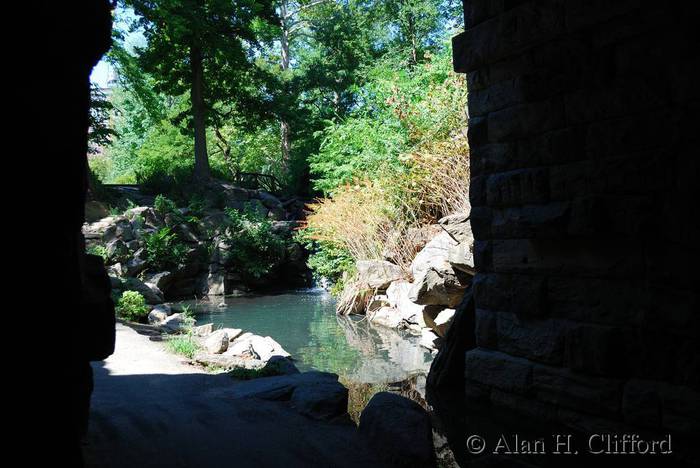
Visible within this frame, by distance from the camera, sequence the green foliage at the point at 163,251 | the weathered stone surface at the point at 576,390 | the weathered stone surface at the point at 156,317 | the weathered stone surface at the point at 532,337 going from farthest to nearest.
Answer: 1. the green foliage at the point at 163,251
2. the weathered stone surface at the point at 156,317
3. the weathered stone surface at the point at 532,337
4. the weathered stone surface at the point at 576,390

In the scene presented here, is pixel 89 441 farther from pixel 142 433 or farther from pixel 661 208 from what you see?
pixel 661 208

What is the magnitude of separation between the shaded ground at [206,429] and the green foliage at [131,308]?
5.45 meters

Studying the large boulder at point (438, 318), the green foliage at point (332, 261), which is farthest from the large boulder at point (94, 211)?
the large boulder at point (438, 318)

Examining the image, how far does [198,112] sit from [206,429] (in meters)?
18.3

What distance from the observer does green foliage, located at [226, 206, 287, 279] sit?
1638 centimetres

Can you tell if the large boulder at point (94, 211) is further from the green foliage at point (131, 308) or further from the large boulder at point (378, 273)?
the large boulder at point (378, 273)

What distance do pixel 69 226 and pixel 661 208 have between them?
2.65 m

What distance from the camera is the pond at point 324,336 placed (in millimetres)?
7233

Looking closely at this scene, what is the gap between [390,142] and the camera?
38.9 feet

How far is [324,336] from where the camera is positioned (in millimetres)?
9570

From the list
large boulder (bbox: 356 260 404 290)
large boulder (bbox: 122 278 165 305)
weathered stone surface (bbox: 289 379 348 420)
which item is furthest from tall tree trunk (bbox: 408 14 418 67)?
weathered stone surface (bbox: 289 379 348 420)

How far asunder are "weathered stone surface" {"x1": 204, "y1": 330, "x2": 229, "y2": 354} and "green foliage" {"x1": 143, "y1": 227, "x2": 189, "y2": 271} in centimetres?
796

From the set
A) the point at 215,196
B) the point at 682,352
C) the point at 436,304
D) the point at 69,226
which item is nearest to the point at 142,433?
the point at 69,226

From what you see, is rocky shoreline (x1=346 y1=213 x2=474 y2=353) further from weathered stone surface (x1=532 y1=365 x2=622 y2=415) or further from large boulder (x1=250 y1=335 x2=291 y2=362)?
weathered stone surface (x1=532 y1=365 x2=622 y2=415)
